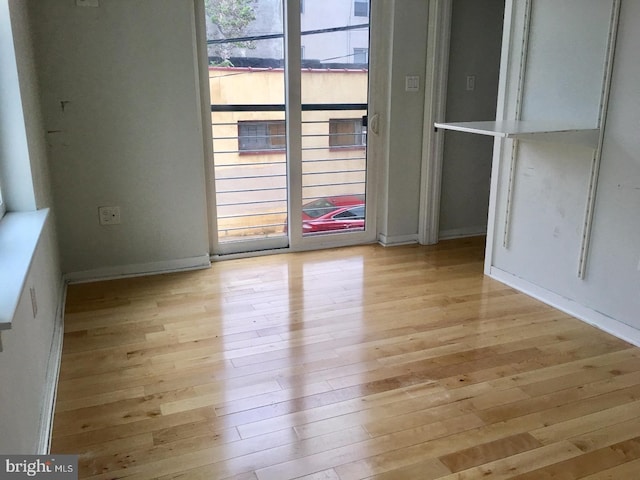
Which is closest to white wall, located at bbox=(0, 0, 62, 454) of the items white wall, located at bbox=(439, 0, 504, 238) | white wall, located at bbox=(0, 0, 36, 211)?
white wall, located at bbox=(0, 0, 36, 211)

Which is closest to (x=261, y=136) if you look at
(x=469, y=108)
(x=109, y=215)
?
(x=109, y=215)

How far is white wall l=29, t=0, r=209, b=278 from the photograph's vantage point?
10.5ft

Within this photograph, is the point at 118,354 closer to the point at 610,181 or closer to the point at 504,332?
the point at 504,332

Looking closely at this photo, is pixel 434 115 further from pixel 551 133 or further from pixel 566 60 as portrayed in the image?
pixel 551 133

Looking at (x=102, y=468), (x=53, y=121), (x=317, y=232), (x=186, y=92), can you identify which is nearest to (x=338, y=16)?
(x=186, y=92)

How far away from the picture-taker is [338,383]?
7.67 ft

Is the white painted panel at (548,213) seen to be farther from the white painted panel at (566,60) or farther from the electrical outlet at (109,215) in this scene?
the electrical outlet at (109,215)

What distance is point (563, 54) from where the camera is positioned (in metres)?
2.92

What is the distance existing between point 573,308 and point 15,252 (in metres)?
2.67

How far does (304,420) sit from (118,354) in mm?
1021

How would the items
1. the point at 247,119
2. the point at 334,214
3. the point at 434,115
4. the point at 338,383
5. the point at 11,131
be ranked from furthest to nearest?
the point at 334,214, the point at 434,115, the point at 247,119, the point at 338,383, the point at 11,131

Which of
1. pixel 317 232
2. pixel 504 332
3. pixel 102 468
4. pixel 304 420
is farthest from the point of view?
pixel 317 232

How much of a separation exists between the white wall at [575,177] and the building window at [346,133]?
1064 mm

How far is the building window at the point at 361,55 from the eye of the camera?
3.93 metres
